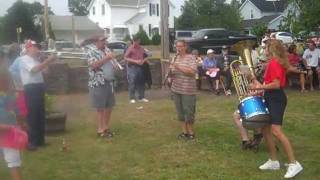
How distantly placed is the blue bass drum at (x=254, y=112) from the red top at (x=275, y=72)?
347 millimetres

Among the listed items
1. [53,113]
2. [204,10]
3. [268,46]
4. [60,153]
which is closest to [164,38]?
[53,113]

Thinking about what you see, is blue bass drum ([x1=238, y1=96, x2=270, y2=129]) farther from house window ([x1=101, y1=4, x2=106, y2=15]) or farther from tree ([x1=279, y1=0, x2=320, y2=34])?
house window ([x1=101, y1=4, x2=106, y2=15])

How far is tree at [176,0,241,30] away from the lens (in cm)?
6259

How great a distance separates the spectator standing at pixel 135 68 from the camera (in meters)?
13.6

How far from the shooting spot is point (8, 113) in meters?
5.79

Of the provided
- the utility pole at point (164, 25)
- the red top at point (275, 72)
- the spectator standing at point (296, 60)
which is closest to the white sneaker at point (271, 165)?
the red top at point (275, 72)

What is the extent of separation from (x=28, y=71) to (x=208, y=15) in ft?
195

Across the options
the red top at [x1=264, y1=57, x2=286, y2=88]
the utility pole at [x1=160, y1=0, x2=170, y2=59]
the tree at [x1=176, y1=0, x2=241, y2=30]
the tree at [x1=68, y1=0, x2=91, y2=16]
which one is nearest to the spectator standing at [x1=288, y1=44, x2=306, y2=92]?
the utility pole at [x1=160, y1=0, x2=170, y2=59]

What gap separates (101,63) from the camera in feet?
29.6

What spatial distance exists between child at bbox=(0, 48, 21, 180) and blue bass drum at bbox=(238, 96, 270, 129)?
9.27 feet

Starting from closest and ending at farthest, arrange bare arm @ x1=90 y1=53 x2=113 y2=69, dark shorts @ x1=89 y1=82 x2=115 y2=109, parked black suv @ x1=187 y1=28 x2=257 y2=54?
bare arm @ x1=90 y1=53 x2=113 y2=69, dark shorts @ x1=89 y1=82 x2=115 y2=109, parked black suv @ x1=187 y1=28 x2=257 y2=54

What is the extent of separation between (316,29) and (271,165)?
11.4m

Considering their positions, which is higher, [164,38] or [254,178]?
[164,38]

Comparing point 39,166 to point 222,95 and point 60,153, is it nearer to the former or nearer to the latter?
→ point 60,153
